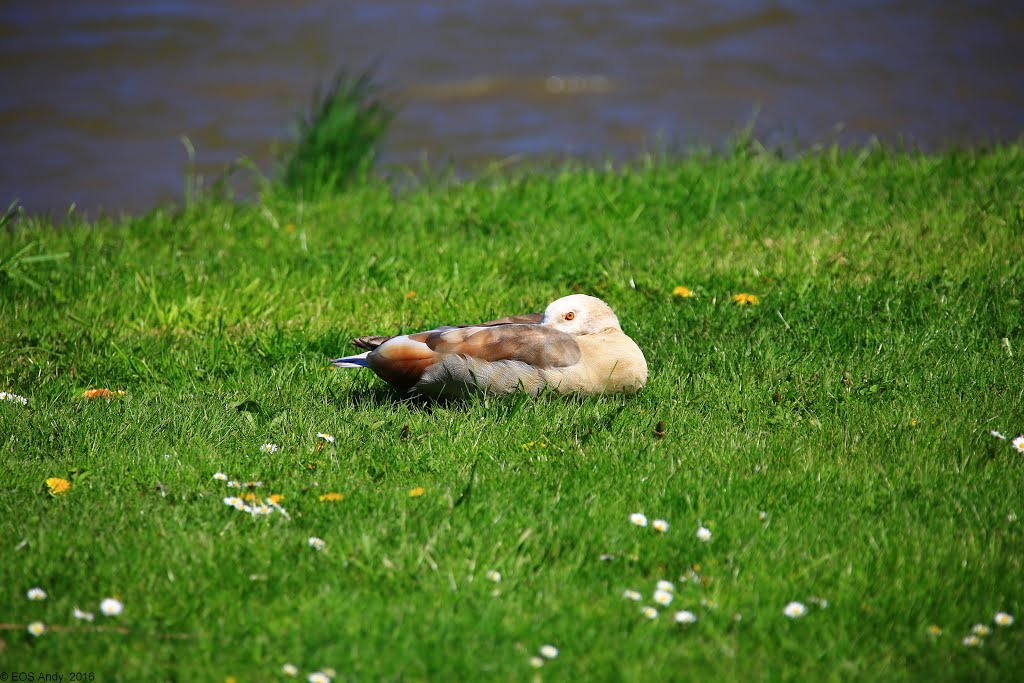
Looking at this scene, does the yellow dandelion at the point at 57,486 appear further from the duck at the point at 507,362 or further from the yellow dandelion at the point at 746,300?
the yellow dandelion at the point at 746,300

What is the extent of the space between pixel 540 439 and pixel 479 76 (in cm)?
1165

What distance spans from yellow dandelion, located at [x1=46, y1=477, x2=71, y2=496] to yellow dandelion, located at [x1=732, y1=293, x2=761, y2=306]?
3612 millimetres

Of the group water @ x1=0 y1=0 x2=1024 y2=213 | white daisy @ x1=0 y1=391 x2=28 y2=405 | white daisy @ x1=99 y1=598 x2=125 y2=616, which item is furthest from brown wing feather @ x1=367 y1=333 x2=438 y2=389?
water @ x1=0 y1=0 x2=1024 y2=213

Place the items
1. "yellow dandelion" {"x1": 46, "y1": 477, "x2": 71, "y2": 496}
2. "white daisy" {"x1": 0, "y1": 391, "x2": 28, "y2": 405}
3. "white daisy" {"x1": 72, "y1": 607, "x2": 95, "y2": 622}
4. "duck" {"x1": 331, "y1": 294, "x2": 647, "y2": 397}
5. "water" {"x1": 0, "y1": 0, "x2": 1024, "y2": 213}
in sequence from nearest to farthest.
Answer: "white daisy" {"x1": 72, "y1": 607, "x2": 95, "y2": 622}, "yellow dandelion" {"x1": 46, "y1": 477, "x2": 71, "y2": 496}, "duck" {"x1": 331, "y1": 294, "x2": 647, "y2": 397}, "white daisy" {"x1": 0, "y1": 391, "x2": 28, "y2": 405}, "water" {"x1": 0, "y1": 0, "x2": 1024, "y2": 213}

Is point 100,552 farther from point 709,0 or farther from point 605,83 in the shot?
point 709,0

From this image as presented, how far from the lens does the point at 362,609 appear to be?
141 inches

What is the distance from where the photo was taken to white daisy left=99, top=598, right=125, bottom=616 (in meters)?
3.51

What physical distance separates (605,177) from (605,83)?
7088 mm

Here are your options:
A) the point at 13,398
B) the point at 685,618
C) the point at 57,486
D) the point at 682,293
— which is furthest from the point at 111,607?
the point at 682,293

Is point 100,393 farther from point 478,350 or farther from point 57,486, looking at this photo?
point 478,350

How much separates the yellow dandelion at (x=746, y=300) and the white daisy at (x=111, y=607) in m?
3.86

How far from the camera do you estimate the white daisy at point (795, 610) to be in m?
3.53

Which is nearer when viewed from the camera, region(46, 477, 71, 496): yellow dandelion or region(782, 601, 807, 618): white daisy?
region(782, 601, 807, 618): white daisy

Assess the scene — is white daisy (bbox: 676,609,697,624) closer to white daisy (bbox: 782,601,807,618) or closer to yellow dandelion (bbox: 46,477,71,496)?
white daisy (bbox: 782,601,807,618)
